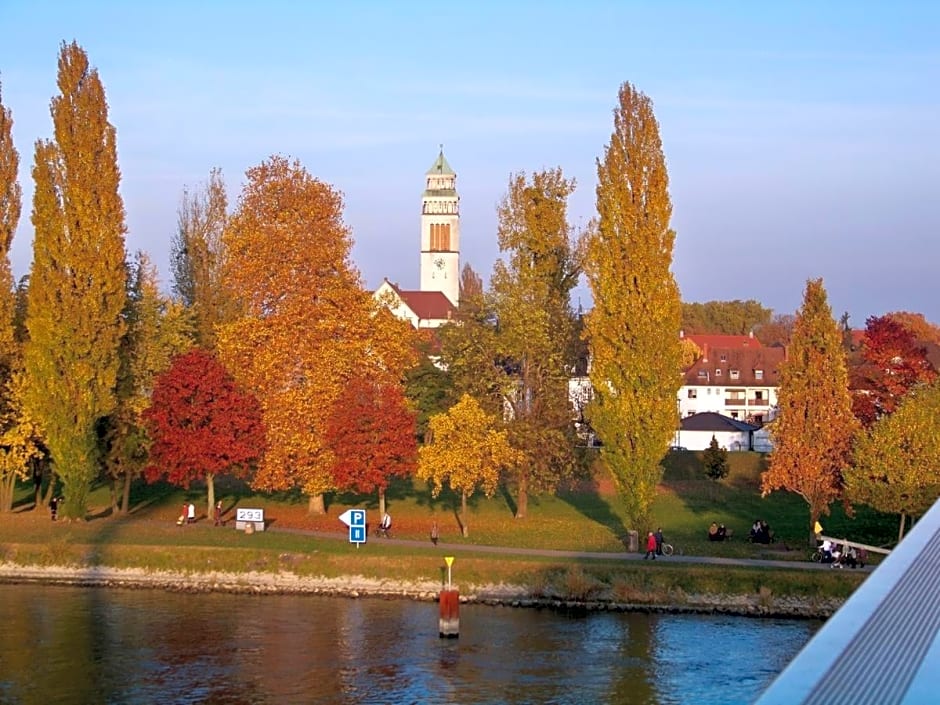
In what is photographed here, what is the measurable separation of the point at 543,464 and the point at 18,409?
68.6 feet

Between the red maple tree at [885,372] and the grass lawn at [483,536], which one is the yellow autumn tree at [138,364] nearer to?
the grass lawn at [483,536]

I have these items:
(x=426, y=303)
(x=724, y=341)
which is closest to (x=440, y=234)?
(x=426, y=303)

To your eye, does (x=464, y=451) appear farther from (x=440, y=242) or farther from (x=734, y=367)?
(x=440, y=242)

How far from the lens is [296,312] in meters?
51.4

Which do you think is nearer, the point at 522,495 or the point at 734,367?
the point at 522,495

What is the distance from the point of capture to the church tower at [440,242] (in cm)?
15912

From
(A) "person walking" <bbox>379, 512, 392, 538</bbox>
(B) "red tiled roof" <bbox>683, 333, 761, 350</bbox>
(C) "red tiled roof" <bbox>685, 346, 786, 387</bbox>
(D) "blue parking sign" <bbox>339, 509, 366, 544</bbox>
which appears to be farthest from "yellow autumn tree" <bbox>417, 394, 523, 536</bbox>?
(B) "red tiled roof" <bbox>683, 333, 761, 350</bbox>

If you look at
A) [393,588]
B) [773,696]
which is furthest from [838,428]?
[773,696]

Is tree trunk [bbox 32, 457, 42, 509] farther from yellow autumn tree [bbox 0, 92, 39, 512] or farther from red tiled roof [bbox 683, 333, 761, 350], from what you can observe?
red tiled roof [bbox 683, 333, 761, 350]

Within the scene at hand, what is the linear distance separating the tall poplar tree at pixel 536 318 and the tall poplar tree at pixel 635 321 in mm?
7675

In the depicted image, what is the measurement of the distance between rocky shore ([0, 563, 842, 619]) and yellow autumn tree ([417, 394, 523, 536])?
8775mm

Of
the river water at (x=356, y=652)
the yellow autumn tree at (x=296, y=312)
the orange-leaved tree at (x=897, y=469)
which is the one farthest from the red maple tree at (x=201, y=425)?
the orange-leaved tree at (x=897, y=469)

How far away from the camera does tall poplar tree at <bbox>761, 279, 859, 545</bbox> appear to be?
47.7 m

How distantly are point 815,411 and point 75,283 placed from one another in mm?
27982
